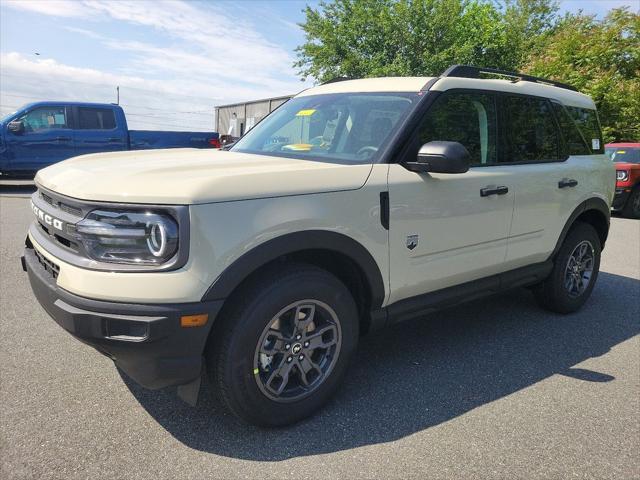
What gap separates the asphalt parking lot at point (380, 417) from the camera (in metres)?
2.32

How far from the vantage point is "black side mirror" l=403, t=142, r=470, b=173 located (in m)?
2.69

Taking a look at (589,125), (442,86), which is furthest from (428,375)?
(589,125)

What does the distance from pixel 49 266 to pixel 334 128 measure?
6.05ft

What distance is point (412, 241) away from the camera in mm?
2900

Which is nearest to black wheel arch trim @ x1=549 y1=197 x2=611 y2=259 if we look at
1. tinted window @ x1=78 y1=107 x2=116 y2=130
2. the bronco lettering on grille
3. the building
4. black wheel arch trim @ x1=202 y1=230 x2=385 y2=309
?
black wheel arch trim @ x1=202 y1=230 x2=385 y2=309

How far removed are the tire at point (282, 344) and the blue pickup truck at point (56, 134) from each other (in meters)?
11.1

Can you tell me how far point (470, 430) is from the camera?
2.66 meters

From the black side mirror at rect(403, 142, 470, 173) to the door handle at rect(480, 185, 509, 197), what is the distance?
0.54 meters

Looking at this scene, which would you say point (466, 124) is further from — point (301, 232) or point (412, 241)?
point (301, 232)

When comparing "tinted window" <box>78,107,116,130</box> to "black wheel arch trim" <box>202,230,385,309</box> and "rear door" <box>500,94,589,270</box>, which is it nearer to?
"rear door" <box>500,94,589,270</box>

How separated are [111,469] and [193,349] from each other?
25.7 inches

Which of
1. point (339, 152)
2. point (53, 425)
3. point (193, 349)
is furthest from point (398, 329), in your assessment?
point (53, 425)

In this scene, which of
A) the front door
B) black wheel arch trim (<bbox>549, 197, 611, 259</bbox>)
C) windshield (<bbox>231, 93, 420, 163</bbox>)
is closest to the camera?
the front door

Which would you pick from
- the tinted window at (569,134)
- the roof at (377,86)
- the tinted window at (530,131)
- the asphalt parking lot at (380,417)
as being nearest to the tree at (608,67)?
the tinted window at (569,134)
